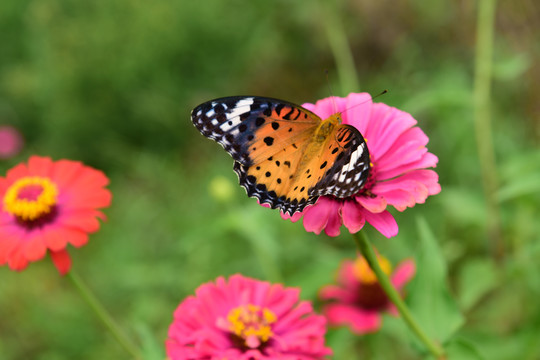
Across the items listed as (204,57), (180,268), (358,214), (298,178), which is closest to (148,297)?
(180,268)

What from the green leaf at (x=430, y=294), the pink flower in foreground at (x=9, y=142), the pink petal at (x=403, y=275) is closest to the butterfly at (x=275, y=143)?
the green leaf at (x=430, y=294)

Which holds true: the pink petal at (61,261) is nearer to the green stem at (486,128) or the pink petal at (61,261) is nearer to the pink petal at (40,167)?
the pink petal at (40,167)

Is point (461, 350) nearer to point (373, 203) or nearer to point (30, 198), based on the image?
point (373, 203)

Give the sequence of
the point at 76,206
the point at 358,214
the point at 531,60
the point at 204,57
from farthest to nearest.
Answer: the point at 204,57
the point at 531,60
the point at 76,206
the point at 358,214

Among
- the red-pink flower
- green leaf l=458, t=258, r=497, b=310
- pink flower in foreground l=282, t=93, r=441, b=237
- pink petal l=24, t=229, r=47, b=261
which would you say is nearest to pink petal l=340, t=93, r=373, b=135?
pink flower in foreground l=282, t=93, r=441, b=237

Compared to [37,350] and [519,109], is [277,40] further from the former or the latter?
[37,350]
